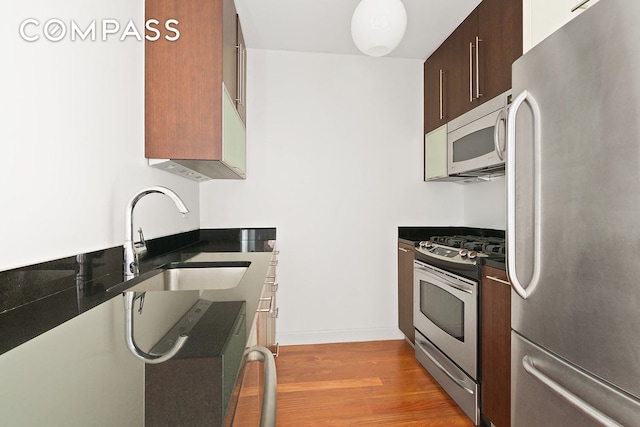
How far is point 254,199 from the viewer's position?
9.61ft

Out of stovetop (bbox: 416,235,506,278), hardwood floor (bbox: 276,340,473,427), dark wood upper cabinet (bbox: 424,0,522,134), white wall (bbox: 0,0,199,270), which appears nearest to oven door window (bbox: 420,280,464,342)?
stovetop (bbox: 416,235,506,278)

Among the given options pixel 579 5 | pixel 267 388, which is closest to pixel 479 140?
pixel 579 5

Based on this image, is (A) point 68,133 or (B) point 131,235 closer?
(A) point 68,133

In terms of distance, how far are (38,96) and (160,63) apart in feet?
2.70

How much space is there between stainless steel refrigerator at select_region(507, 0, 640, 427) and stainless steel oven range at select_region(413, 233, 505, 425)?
0.50 m

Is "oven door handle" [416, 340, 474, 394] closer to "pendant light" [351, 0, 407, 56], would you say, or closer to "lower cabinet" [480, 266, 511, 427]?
"lower cabinet" [480, 266, 511, 427]

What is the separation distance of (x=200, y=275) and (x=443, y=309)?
5.01ft

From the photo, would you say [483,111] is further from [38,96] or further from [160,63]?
[38,96]

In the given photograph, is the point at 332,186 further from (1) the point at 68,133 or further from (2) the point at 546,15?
(1) the point at 68,133

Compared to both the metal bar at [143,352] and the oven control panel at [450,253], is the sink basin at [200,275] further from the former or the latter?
the oven control panel at [450,253]

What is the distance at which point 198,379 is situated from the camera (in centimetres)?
48

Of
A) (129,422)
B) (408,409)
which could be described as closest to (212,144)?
(129,422)

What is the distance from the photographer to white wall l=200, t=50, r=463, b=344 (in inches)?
115

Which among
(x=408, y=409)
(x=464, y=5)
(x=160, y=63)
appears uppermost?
(x=464, y=5)
